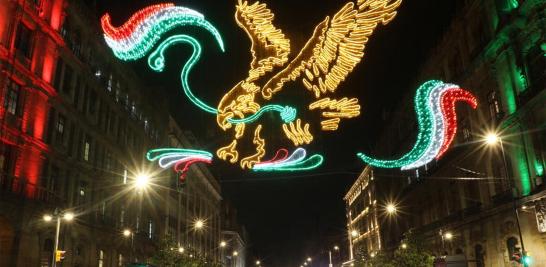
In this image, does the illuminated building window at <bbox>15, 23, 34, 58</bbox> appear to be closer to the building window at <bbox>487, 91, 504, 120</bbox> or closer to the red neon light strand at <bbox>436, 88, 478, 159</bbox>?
the red neon light strand at <bbox>436, 88, 478, 159</bbox>

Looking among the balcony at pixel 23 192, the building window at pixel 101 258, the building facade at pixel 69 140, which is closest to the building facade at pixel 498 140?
the balcony at pixel 23 192

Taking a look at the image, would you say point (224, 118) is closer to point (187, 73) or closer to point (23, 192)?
point (187, 73)

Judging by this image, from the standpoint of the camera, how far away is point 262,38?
19.1 meters

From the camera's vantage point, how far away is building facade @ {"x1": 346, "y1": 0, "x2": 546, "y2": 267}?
36469 millimetres

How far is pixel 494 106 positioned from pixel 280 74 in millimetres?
31135

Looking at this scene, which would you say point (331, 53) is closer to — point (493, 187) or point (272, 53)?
point (272, 53)

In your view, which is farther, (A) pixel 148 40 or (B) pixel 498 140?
(B) pixel 498 140

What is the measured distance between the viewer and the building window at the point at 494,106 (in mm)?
42591

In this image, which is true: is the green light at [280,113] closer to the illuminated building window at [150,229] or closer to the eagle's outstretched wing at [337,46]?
the eagle's outstretched wing at [337,46]

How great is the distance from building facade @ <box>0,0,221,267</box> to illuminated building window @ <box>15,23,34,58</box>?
7 cm

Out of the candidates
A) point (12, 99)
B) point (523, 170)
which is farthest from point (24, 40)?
point (523, 170)

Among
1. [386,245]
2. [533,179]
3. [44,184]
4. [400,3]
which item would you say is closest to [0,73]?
[44,184]

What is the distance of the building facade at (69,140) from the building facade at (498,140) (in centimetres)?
2741

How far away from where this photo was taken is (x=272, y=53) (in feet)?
62.5
